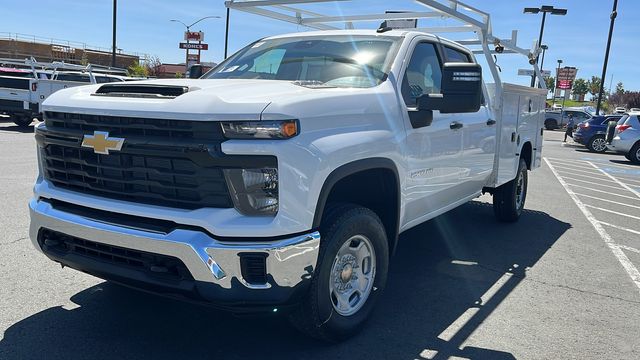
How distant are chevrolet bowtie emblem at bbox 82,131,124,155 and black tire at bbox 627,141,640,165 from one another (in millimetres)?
18779

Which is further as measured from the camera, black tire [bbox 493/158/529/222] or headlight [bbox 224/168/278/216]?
black tire [bbox 493/158/529/222]

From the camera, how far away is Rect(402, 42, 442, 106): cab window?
4.23m

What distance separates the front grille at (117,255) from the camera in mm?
2916

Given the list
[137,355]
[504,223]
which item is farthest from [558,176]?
[137,355]

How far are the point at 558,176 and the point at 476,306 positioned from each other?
1013 centimetres

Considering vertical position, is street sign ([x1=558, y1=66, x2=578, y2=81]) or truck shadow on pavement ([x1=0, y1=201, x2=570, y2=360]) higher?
street sign ([x1=558, y1=66, x2=578, y2=81])

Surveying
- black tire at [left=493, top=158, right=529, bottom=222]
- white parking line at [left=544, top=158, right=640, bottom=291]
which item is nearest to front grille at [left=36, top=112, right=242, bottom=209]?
white parking line at [left=544, top=158, right=640, bottom=291]

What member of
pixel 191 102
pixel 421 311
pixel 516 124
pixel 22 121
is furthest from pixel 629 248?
pixel 22 121

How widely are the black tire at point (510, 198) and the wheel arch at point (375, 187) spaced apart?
11.3ft

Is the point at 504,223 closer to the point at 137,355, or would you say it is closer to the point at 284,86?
the point at 284,86

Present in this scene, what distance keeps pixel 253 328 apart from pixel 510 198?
453 cm

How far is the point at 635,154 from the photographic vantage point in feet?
59.4

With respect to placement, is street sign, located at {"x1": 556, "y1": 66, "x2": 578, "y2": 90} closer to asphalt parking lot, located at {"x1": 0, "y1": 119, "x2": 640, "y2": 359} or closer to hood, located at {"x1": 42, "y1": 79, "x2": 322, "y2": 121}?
asphalt parking lot, located at {"x1": 0, "y1": 119, "x2": 640, "y2": 359}

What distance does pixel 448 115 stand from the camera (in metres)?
4.62
